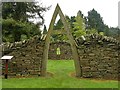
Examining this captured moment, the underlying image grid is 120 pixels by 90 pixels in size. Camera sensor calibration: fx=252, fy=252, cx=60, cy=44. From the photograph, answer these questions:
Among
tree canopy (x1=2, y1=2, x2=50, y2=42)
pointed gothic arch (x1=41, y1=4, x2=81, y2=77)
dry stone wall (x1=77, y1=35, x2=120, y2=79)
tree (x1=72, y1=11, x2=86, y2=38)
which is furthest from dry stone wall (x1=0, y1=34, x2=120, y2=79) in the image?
tree (x1=72, y1=11, x2=86, y2=38)

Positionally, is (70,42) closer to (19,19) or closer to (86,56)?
(86,56)

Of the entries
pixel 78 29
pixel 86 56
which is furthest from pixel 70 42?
pixel 78 29

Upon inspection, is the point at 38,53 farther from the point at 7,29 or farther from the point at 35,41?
the point at 7,29

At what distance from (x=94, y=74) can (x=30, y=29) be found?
9271mm

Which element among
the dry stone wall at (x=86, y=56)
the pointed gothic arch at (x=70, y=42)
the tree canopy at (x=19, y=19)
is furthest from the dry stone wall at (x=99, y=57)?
the tree canopy at (x=19, y=19)

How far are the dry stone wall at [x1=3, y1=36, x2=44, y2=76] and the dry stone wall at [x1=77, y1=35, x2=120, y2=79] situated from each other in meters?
2.36

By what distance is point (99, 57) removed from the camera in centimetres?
1335

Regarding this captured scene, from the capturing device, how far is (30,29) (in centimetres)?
2117

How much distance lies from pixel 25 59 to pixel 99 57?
3.98 meters

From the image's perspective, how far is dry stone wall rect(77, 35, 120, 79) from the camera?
13.2 m

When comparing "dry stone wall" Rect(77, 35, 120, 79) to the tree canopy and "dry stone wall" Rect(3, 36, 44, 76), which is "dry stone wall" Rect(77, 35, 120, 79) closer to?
"dry stone wall" Rect(3, 36, 44, 76)

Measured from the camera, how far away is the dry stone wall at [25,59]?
44.7 ft

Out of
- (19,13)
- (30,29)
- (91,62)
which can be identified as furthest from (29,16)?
(91,62)

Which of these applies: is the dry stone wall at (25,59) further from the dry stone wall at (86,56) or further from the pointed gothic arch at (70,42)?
the pointed gothic arch at (70,42)
